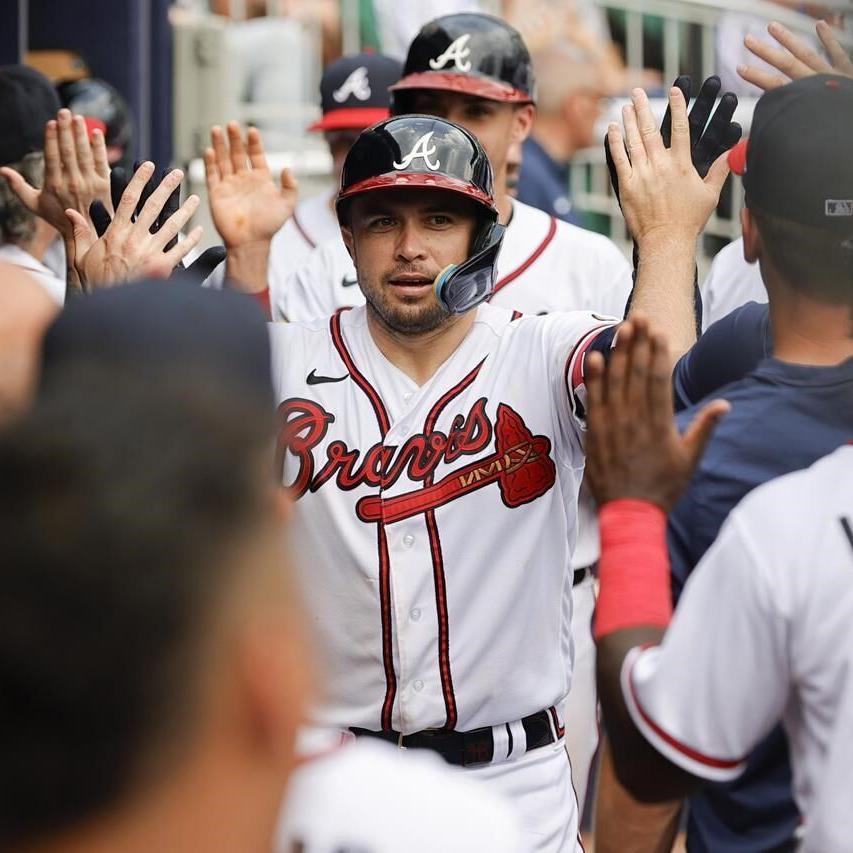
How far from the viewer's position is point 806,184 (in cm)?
214

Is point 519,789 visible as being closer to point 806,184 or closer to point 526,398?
point 526,398

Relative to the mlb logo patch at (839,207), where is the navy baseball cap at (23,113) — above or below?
below

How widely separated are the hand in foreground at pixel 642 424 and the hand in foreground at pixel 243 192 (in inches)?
89.0

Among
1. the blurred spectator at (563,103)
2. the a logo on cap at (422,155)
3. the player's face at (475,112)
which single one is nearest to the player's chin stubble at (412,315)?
the a logo on cap at (422,155)

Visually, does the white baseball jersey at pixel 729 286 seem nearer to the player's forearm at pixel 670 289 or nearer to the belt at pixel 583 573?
the belt at pixel 583 573

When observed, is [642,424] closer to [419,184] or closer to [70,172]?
[419,184]

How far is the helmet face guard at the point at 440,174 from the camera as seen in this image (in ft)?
10.7

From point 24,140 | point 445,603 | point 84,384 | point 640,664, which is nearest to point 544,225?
point 24,140

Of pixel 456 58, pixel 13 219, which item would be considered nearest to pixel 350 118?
pixel 456 58

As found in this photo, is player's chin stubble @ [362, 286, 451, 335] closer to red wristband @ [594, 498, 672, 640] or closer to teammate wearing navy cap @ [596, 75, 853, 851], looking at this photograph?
teammate wearing navy cap @ [596, 75, 853, 851]

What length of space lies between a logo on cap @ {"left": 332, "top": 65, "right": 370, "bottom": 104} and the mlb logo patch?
381 centimetres

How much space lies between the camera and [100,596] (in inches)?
40.9

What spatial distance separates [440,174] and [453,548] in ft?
2.71

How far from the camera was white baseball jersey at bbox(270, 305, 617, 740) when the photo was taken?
121 inches
